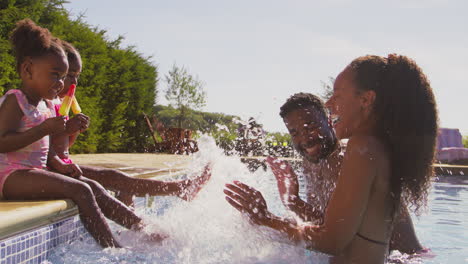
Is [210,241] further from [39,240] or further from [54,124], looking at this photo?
[54,124]

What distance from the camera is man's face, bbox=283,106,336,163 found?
10.8 feet

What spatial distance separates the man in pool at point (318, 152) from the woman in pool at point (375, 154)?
3.07 ft

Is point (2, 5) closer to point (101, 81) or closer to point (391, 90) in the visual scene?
point (101, 81)

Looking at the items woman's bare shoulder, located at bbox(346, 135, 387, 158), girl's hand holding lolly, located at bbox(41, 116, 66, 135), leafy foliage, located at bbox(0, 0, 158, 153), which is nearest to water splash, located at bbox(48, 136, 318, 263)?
woman's bare shoulder, located at bbox(346, 135, 387, 158)

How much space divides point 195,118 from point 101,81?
13.4m

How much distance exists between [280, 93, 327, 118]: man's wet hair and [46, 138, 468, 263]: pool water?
75cm

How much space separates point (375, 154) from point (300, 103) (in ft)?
4.67

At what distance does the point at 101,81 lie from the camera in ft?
37.0

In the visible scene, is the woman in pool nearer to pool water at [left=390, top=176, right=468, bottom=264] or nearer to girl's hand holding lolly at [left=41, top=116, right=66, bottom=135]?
pool water at [left=390, top=176, right=468, bottom=264]

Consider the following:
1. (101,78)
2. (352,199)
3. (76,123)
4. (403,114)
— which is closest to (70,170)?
(76,123)

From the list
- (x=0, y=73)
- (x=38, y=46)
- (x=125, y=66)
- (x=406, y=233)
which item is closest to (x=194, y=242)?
(x=406, y=233)

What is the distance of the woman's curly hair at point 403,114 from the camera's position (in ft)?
7.01

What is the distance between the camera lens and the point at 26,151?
3.03 metres

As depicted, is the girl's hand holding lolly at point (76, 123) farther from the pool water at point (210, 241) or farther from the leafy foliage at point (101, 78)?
Result: the leafy foliage at point (101, 78)
